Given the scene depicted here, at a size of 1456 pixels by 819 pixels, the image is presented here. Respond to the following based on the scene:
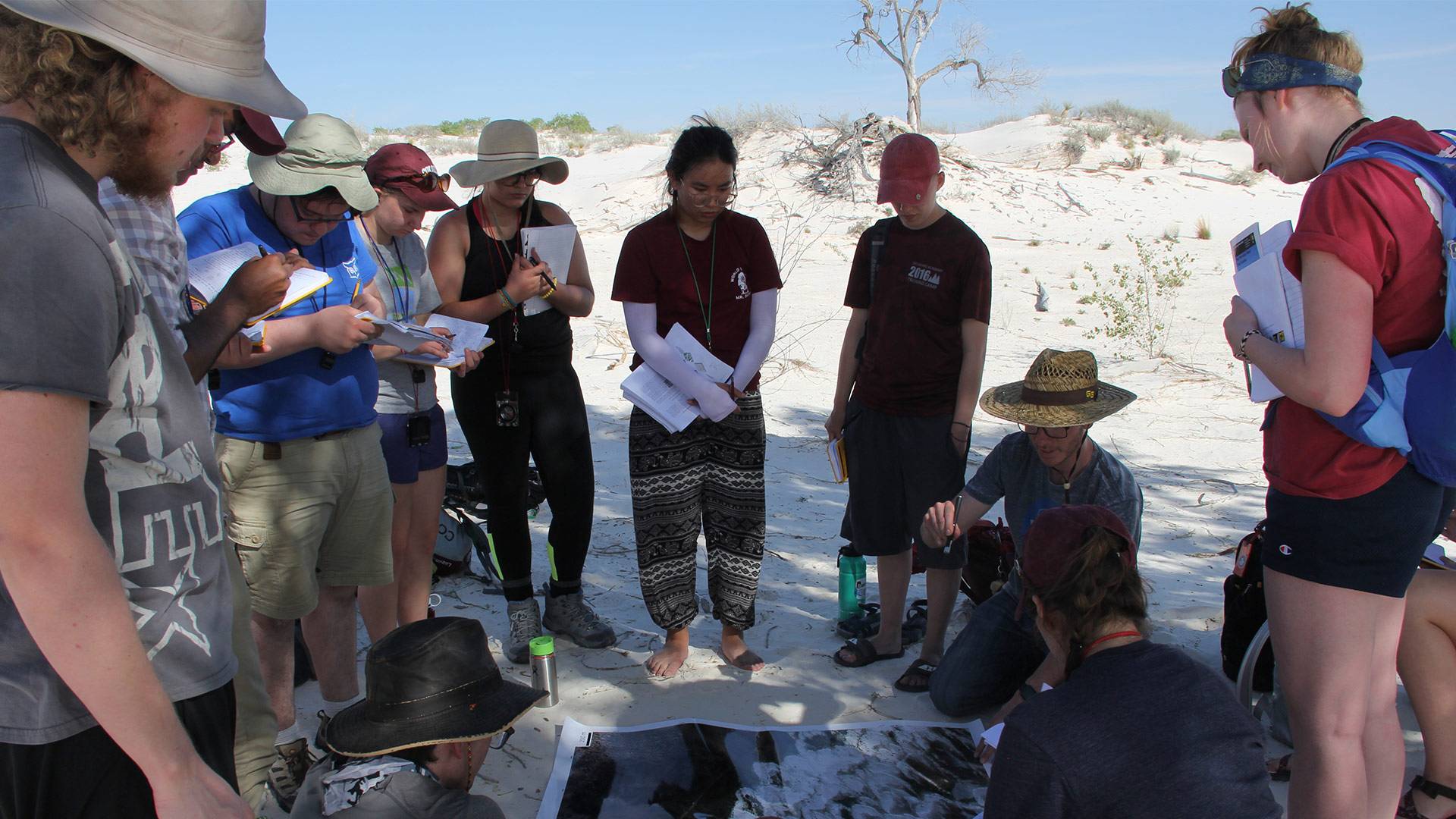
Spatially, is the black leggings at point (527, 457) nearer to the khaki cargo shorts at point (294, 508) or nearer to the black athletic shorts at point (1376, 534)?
the khaki cargo shorts at point (294, 508)

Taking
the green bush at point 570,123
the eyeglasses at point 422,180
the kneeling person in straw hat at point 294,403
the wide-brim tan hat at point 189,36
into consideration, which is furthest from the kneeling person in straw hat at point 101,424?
the green bush at point 570,123

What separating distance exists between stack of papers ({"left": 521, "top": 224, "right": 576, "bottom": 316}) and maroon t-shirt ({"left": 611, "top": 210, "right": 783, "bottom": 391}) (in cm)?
23

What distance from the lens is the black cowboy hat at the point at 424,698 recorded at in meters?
1.91

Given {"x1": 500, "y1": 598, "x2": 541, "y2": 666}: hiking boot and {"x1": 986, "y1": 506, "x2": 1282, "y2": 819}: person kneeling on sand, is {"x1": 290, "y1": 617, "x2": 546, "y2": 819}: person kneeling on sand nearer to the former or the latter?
{"x1": 986, "y1": 506, "x2": 1282, "y2": 819}: person kneeling on sand

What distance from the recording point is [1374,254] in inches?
75.5

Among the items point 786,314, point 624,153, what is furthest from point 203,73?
point 624,153

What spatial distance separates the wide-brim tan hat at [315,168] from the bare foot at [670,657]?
6.26ft

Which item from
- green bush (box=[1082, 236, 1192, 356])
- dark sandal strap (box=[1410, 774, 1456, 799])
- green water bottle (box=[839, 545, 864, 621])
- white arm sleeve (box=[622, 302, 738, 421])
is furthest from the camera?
green bush (box=[1082, 236, 1192, 356])

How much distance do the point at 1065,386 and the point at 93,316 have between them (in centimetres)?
271

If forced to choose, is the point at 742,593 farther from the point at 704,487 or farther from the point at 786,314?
the point at 786,314

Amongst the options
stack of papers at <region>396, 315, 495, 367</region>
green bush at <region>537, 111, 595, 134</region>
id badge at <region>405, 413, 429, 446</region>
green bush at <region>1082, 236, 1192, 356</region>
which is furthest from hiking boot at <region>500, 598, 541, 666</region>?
green bush at <region>537, 111, 595, 134</region>

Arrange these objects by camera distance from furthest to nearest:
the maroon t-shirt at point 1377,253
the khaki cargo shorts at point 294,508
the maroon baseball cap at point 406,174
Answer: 1. the maroon baseball cap at point 406,174
2. the khaki cargo shorts at point 294,508
3. the maroon t-shirt at point 1377,253

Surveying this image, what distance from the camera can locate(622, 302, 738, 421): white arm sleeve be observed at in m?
3.42

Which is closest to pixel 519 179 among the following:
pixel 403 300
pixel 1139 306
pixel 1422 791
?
pixel 403 300
